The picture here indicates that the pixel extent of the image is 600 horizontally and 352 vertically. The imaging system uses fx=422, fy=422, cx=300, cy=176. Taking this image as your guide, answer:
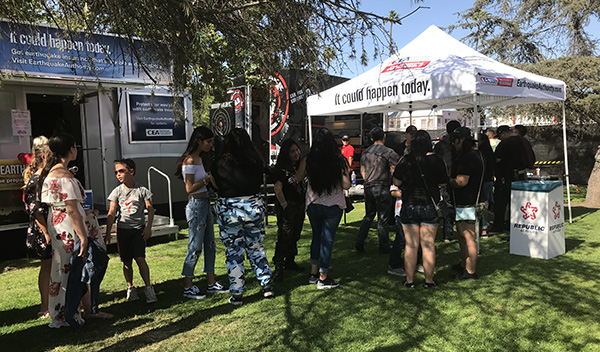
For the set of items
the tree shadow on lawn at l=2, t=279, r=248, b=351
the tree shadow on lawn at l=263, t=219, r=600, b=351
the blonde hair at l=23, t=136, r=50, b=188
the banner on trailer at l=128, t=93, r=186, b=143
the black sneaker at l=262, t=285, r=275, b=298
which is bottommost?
the tree shadow on lawn at l=263, t=219, r=600, b=351

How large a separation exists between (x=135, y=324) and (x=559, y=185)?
5.52 m

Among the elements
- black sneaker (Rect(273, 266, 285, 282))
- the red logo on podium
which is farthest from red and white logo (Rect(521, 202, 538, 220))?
black sneaker (Rect(273, 266, 285, 282))

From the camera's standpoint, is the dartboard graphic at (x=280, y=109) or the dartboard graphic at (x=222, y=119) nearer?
the dartboard graphic at (x=280, y=109)

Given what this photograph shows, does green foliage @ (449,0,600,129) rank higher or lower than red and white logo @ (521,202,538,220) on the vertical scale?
higher

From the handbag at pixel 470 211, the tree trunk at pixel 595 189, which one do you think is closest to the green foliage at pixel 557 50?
the tree trunk at pixel 595 189

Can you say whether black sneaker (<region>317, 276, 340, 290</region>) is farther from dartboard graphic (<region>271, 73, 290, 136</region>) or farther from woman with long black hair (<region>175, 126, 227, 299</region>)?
dartboard graphic (<region>271, 73, 290, 136</region>)

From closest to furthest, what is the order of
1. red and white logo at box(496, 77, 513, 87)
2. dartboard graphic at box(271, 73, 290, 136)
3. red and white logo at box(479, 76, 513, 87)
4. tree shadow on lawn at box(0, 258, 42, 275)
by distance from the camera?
1. red and white logo at box(479, 76, 513, 87)
2. tree shadow on lawn at box(0, 258, 42, 275)
3. red and white logo at box(496, 77, 513, 87)
4. dartboard graphic at box(271, 73, 290, 136)

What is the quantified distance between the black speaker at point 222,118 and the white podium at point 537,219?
657 centimetres

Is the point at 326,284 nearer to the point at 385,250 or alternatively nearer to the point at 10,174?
the point at 385,250

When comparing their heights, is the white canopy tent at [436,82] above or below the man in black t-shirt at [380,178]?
above

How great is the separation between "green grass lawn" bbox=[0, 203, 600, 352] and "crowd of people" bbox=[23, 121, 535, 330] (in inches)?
8.0

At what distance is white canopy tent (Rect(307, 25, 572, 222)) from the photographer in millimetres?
5992

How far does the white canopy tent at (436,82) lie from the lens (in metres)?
5.99

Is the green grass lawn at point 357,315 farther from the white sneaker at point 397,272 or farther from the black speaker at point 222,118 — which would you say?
the black speaker at point 222,118
